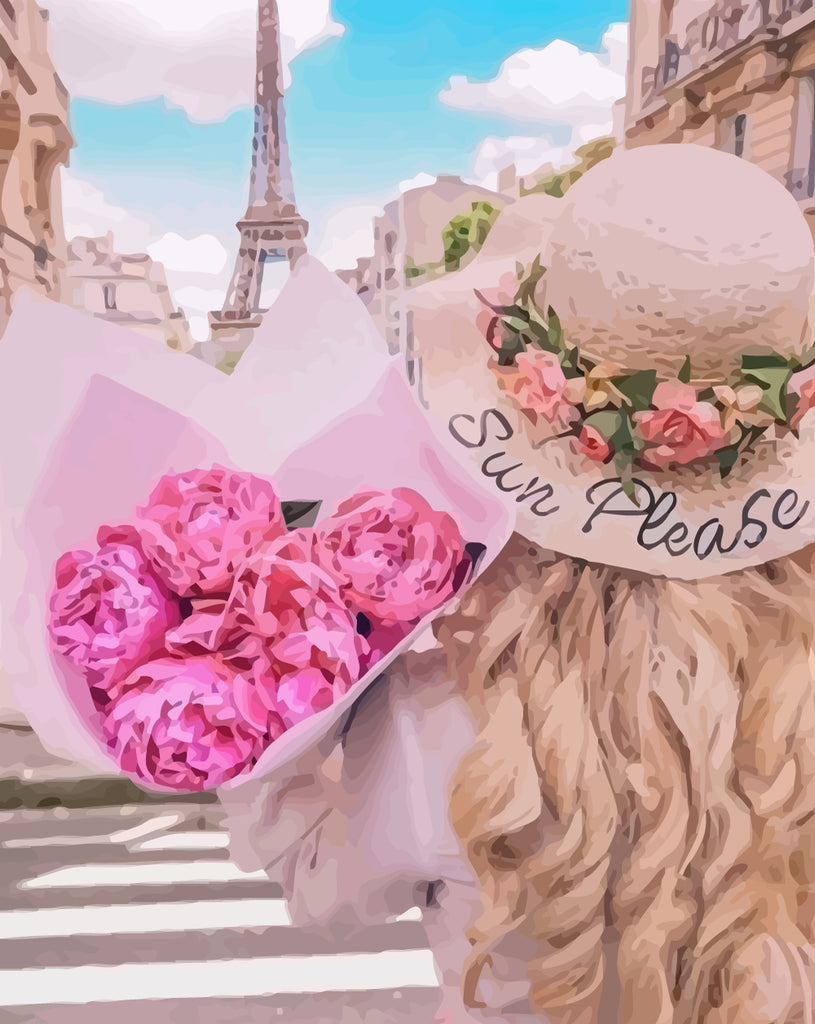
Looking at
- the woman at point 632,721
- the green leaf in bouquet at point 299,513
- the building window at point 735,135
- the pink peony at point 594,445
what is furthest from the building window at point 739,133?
the green leaf in bouquet at point 299,513

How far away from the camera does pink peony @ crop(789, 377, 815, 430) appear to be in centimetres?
61

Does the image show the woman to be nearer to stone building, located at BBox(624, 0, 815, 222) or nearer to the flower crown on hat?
the flower crown on hat

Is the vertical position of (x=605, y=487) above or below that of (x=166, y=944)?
above

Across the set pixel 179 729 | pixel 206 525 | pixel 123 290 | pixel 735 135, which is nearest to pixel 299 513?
pixel 206 525

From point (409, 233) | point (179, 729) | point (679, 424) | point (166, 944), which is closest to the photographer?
point (179, 729)

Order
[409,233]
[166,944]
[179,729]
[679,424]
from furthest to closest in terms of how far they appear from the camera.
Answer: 1. [166,944]
2. [409,233]
3. [679,424]
4. [179,729]

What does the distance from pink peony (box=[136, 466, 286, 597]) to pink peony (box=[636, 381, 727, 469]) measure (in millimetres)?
350

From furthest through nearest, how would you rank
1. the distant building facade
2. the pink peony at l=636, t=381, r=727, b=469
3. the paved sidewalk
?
1. the paved sidewalk
2. the distant building facade
3. the pink peony at l=636, t=381, r=727, b=469

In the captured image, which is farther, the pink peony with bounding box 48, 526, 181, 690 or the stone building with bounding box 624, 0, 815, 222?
the stone building with bounding box 624, 0, 815, 222

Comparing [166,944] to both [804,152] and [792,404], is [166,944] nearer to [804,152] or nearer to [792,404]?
[792,404]

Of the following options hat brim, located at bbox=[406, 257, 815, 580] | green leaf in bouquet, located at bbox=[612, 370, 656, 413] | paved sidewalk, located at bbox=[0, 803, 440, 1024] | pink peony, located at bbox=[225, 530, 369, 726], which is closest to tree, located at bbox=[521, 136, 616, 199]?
hat brim, located at bbox=[406, 257, 815, 580]

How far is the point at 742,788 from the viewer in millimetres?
677

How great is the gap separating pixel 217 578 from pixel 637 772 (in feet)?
1.51

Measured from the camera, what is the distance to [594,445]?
24.5 inches
